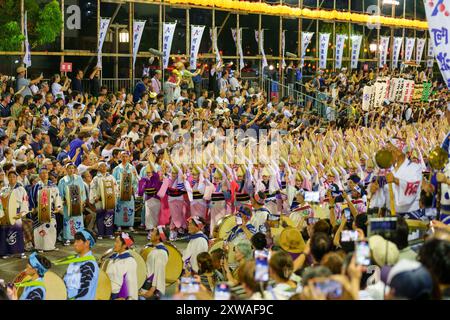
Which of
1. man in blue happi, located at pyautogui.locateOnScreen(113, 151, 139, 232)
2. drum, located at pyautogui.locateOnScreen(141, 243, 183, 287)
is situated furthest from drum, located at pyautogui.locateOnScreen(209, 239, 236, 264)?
man in blue happi, located at pyautogui.locateOnScreen(113, 151, 139, 232)

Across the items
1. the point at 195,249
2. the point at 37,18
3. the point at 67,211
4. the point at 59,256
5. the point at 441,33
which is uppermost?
the point at 37,18

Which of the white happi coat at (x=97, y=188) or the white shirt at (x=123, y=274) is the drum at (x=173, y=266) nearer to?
the white shirt at (x=123, y=274)

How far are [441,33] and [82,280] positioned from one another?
15.8 ft

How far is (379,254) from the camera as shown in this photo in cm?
633

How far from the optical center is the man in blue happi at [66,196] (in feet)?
44.7

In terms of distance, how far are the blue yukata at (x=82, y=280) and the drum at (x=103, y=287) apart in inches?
4.9

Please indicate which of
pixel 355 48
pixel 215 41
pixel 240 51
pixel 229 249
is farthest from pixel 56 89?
pixel 355 48

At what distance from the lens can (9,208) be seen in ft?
41.6

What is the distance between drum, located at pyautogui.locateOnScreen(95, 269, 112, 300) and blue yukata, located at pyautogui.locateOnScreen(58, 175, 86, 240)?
5260 mm

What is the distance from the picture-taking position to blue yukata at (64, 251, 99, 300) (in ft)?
26.7

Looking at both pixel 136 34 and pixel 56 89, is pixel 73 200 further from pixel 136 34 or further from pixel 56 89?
pixel 136 34

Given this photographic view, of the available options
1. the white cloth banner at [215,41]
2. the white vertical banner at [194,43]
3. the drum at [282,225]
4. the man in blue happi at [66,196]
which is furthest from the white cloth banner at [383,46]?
the drum at [282,225]


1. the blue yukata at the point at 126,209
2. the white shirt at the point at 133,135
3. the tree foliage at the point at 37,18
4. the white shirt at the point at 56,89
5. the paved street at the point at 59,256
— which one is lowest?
the paved street at the point at 59,256

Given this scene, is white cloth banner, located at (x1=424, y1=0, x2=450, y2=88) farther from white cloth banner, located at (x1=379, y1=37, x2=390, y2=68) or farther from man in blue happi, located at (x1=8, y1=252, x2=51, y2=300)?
white cloth banner, located at (x1=379, y1=37, x2=390, y2=68)
